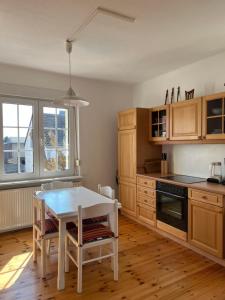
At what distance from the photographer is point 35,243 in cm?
266

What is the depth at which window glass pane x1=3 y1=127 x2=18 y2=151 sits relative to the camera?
11.7ft

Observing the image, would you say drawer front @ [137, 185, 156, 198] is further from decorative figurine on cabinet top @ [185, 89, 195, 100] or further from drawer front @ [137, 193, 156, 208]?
decorative figurine on cabinet top @ [185, 89, 195, 100]

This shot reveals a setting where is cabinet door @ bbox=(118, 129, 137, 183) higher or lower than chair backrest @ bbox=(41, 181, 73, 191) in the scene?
higher

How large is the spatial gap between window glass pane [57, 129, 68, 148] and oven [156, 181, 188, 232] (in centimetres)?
178

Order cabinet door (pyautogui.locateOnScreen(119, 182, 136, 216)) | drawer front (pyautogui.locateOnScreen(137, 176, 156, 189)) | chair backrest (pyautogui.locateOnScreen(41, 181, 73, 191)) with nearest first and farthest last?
chair backrest (pyautogui.locateOnScreen(41, 181, 73, 191)) → drawer front (pyautogui.locateOnScreen(137, 176, 156, 189)) → cabinet door (pyautogui.locateOnScreen(119, 182, 136, 216))

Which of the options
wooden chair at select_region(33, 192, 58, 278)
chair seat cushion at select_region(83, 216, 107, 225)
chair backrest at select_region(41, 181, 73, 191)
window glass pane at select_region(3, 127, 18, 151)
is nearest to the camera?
wooden chair at select_region(33, 192, 58, 278)

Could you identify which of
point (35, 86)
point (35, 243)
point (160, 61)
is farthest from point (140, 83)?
point (35, 243)

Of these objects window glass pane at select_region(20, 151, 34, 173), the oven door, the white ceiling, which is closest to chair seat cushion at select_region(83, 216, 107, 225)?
the oven door

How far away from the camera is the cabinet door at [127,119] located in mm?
3846

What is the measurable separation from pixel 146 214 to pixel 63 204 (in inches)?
69.1

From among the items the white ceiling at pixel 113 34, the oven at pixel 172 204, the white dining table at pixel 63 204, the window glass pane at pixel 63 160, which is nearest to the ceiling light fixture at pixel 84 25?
the white ceiling at pixel 113 34

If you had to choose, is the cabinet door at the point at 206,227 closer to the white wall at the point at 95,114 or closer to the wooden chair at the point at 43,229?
the wooden chair at the point at 43,229

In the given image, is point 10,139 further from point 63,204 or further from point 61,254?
point 61,254

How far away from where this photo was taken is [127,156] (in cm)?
405
